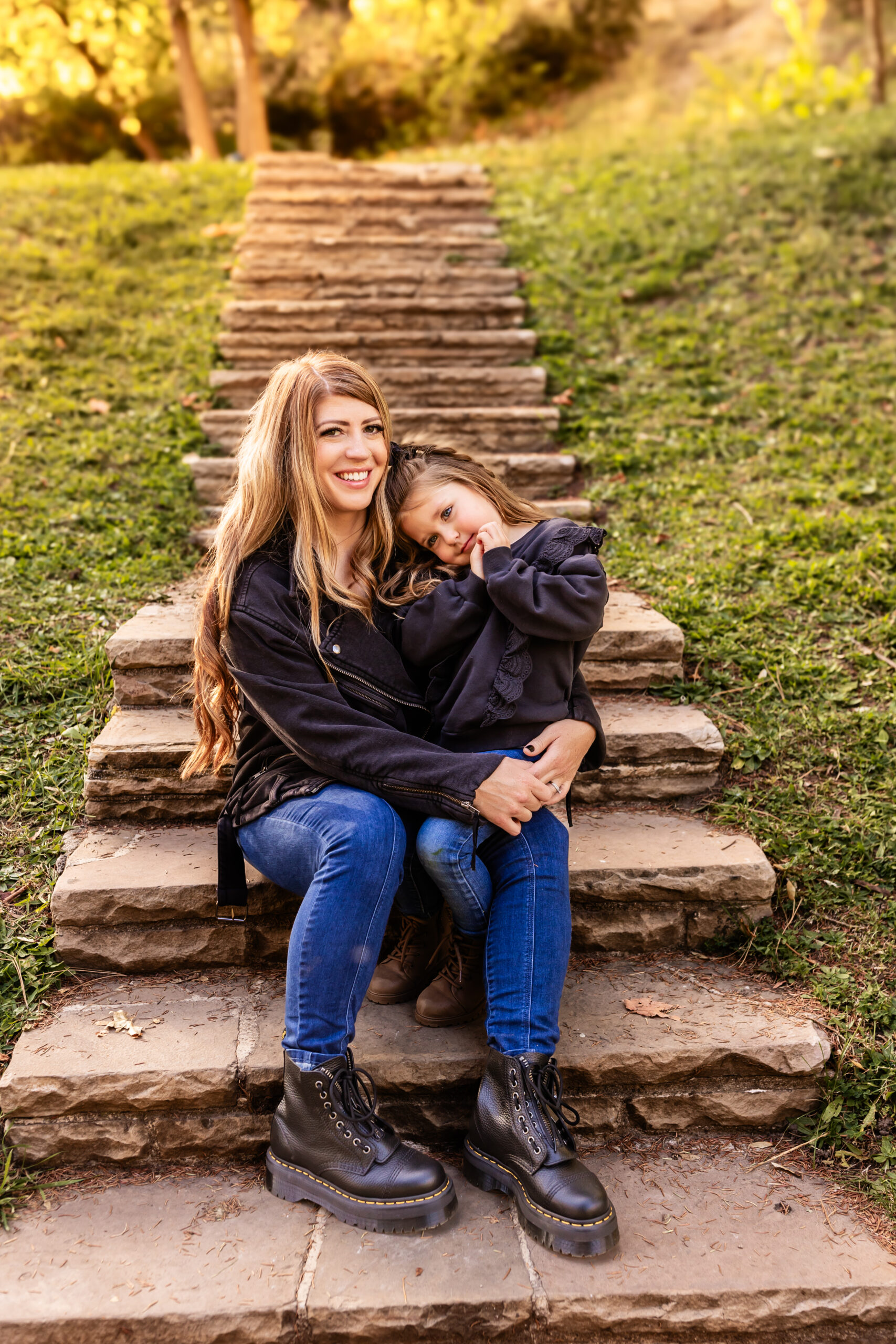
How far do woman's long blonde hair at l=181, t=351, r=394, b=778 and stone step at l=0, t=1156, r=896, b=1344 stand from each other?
118 centimetres

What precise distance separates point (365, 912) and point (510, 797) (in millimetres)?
397

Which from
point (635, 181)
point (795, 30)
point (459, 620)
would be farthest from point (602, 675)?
point (795, 30)

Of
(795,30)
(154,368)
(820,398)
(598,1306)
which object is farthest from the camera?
(795,30)

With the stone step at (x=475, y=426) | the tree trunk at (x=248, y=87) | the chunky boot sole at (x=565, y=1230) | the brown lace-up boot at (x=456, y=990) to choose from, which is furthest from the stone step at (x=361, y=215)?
the chunky boot sole at (x=565, y=1230)

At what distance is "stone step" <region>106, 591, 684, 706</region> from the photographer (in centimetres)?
297

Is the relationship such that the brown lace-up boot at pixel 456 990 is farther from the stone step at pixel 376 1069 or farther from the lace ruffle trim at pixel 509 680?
the lace ruffle trim at pixel 509 680

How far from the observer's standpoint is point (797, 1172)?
213 cm

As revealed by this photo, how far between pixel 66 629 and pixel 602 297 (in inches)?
162

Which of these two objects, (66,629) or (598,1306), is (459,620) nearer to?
(598,1306)

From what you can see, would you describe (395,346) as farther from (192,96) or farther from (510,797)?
(192,96)

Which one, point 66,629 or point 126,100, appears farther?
point 126,100

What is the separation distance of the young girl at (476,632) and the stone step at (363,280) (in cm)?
378

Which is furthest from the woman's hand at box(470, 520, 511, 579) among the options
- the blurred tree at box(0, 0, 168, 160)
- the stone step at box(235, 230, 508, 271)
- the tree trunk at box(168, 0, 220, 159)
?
the blurred tree at box(0, 0, 168, 160)

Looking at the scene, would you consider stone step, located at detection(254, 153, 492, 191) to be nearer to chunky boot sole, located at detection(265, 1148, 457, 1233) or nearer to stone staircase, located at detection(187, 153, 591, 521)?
stone staircase, located at detection(187, 153, 591, 521)
